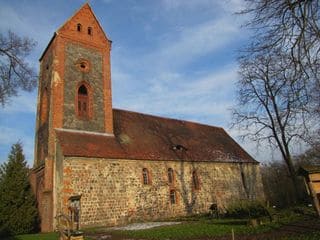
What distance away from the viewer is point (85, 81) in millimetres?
25297

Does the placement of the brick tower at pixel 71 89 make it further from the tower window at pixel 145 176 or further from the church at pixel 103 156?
the tower window at pixel 145 176

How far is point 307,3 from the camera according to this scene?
596 cm

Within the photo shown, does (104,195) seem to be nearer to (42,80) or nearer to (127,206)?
(127,206)

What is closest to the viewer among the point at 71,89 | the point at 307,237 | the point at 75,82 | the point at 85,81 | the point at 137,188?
the point at 307,237

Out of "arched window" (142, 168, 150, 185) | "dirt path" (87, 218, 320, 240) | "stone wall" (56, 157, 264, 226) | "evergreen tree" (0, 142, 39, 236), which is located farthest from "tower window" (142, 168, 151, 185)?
"dirt path" (87, 218, 320, 240)

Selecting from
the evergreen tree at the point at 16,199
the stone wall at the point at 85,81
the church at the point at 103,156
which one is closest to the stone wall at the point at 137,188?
the church at the point at 103,156

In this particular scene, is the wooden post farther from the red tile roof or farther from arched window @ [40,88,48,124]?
arched window @ [40,88,48,124]

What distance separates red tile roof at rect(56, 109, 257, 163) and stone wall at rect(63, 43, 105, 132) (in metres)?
0.84

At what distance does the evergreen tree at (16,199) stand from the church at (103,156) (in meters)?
1.17

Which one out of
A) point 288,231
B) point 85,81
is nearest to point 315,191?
point 288,231

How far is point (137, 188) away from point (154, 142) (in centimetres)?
521

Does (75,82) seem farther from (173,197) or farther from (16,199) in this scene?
(173,197)

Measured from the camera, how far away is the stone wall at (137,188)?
20.3 m

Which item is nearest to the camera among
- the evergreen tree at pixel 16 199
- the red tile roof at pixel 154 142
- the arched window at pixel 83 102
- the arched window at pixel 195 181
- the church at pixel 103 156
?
the evergreen tree at pixel 16 199
